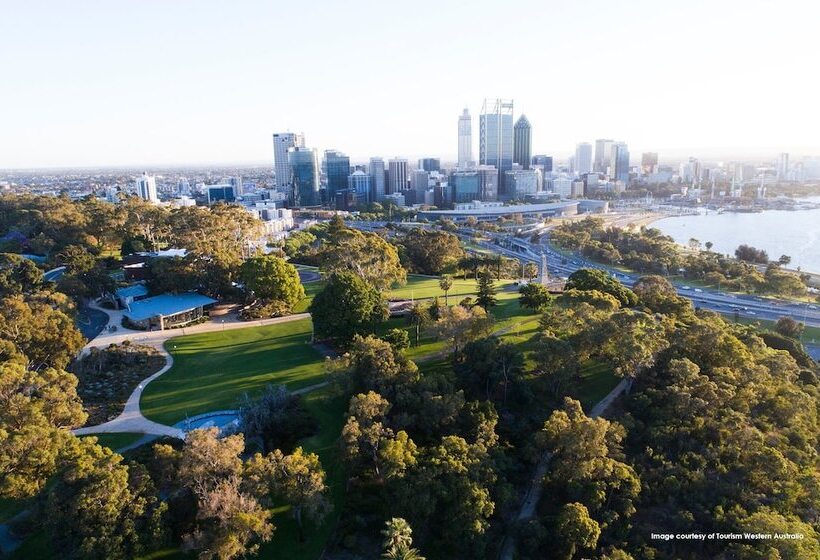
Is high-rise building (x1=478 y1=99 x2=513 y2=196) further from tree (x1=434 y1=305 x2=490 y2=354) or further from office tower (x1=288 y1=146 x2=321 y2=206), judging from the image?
tree (x1=434 y1=305 x2=490 y2=354)

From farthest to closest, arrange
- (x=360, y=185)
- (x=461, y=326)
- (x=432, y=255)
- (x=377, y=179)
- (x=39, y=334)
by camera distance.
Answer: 1. (x=377, y=179)
2. (x=360, y=185)
3. (x=432, y=255)
4. (x=461, y=326)
5. (x=39, y=334)

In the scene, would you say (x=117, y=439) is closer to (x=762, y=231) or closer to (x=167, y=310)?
(x=167, y=310)

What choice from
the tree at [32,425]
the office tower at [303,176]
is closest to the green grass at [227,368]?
the tree at [32,425]

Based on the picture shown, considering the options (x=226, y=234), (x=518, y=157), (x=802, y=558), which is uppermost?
(x=518, y=157)

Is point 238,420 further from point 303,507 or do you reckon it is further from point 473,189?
point 473,189

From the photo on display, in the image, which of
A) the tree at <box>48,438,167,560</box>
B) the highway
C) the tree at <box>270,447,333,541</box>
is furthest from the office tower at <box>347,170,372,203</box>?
the tree at <box>48,438,167,560</box>

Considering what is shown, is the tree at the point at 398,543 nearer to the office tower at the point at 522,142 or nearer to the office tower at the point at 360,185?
the office tower at the point at 360,185

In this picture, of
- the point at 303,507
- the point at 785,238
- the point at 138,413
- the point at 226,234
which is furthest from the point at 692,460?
the point at 785,238

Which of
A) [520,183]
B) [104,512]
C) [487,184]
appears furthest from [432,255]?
[520,183]
